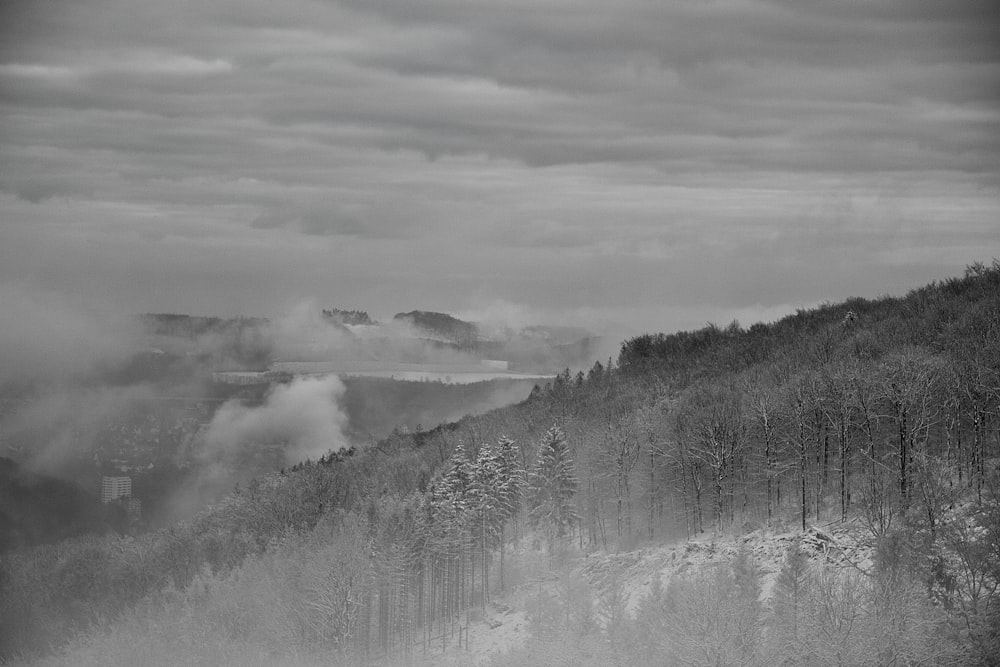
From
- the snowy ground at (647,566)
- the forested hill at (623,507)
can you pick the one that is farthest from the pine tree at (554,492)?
the snowy ground at (647,566)

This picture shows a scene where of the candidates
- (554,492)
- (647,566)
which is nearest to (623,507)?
(554,492)

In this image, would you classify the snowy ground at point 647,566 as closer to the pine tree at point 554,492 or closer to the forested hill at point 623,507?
the forested hill at point 623,507

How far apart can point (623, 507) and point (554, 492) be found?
7.07 meters

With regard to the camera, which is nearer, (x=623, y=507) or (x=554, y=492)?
(x=554, y=492)

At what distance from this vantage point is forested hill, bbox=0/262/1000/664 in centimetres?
6253

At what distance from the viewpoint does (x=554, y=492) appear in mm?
92375

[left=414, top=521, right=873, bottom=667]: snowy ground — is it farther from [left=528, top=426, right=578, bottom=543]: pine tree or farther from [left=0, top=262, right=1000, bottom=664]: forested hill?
[left=528, top=426, right=578, bottom=543]: pine tree

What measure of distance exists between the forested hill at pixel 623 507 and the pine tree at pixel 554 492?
18cm

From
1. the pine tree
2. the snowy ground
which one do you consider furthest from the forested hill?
the snowy ground

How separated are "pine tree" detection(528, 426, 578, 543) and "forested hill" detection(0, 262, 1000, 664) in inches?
7.2

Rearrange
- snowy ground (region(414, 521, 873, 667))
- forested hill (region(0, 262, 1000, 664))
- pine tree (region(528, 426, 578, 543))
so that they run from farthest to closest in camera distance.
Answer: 1. pine tree (region(528, 426, 578, 543))
2. snowy ground (region(414, 521, 873, 667))
3. forested hill (region(0, 262, 1000, 664))

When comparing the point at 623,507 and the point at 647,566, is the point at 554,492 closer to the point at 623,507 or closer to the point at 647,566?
the point at 623,507

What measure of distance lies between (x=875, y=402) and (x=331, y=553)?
165ft

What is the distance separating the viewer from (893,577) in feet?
179
